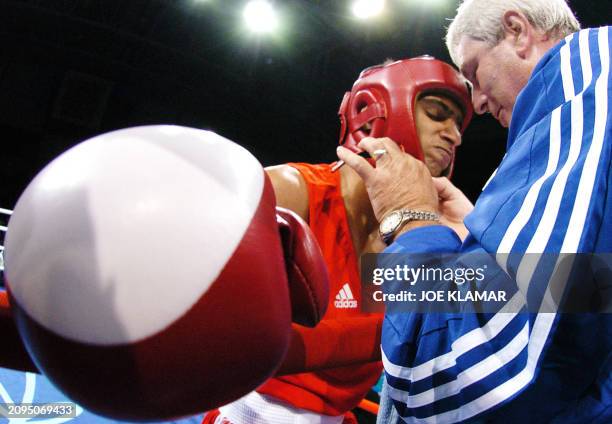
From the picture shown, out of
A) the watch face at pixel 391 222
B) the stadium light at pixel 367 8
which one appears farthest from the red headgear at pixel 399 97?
the stadium light at pixel 367 8

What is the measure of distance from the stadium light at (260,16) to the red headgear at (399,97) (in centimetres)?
438

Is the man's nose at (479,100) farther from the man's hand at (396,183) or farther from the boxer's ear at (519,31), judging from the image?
the man's hand at (396,183)

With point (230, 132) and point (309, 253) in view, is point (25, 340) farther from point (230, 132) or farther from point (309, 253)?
point (230, 132)

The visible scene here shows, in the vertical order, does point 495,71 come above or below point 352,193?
above

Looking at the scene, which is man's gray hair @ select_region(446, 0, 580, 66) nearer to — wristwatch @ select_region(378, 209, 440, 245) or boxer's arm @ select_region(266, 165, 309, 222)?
wristwatch @ select_region(378, 209, 440, 245)

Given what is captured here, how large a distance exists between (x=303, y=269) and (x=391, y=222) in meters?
0.38

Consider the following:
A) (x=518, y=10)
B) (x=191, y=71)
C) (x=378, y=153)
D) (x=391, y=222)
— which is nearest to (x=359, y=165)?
(x=378, y=153)

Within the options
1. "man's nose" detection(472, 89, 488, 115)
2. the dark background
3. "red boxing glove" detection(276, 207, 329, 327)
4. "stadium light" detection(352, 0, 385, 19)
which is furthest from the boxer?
the dark background

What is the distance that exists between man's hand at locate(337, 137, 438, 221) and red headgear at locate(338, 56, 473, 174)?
0.45 metres

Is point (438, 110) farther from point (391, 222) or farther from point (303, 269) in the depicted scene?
point (303, 269)

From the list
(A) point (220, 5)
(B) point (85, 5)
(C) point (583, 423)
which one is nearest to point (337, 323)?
(C) point (583, 423)

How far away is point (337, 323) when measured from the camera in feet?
2.85

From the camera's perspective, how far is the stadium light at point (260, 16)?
18.3 feet

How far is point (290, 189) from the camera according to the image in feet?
4.83
